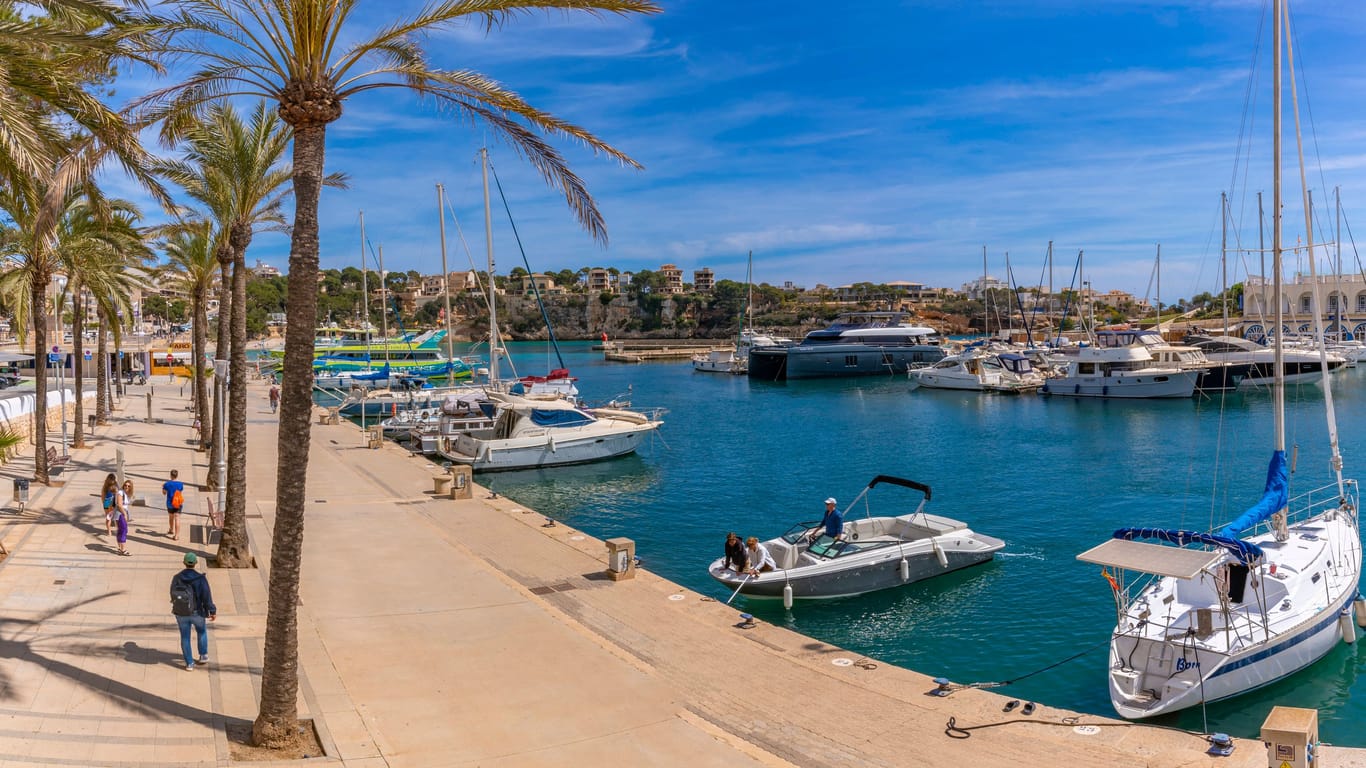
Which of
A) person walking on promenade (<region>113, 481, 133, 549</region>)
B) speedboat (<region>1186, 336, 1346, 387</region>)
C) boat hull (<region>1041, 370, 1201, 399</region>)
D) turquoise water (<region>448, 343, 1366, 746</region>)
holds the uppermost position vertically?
speedboat (<region>1186, 336, 1346, 387</region>)

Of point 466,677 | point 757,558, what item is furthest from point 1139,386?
point 466,677

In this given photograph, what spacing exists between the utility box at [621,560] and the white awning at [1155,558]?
292 inches

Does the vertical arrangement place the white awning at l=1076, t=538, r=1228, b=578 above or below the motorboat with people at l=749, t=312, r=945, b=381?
below

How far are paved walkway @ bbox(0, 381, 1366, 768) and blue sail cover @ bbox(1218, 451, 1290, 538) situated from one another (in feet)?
20.0

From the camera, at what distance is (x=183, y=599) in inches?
402

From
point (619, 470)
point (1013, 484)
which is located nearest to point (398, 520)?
point (619, 470)

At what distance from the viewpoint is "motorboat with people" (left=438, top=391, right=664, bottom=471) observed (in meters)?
33.7

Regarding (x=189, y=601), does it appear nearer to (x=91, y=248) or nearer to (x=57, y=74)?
(x=57, y=74)

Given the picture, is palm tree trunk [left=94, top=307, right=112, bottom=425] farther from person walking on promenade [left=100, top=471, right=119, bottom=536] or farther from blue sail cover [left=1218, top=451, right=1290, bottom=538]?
blue sail cover [left=1218, top=451, right=1290, bottom=538]

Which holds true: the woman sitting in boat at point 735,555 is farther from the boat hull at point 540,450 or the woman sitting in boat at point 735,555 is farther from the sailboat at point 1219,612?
the boat hull at point 540,450

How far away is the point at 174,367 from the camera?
76438 mm

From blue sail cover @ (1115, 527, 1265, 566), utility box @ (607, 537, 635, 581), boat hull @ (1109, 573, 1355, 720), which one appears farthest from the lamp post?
blue sail cover @ (1115, 527, 1265, 566)

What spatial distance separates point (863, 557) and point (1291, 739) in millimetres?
10525

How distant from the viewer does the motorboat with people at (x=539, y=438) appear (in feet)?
110
